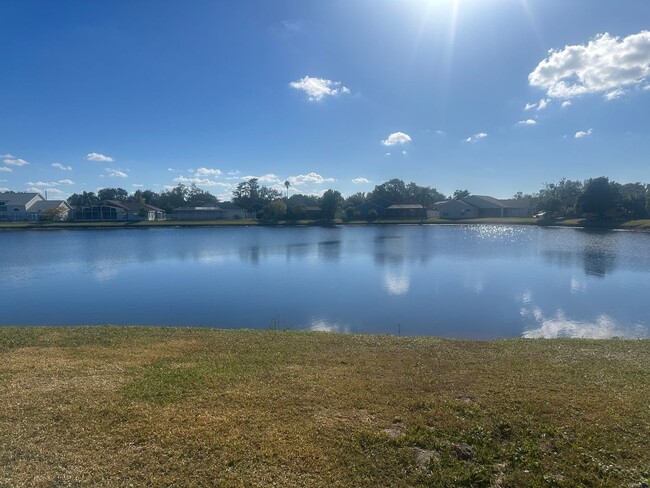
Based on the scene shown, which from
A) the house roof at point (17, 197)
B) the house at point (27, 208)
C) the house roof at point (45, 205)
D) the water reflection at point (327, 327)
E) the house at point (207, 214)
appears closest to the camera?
the water reflection at point (327, 327)

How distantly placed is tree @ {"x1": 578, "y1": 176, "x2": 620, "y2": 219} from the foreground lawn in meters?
70.3

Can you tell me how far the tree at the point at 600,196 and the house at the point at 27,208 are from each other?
361 ft

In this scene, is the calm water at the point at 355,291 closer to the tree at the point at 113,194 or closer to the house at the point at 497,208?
the house at the point at 497,208

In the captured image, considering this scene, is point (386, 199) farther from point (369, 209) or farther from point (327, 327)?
point (327, 327)

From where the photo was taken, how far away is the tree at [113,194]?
442 feet

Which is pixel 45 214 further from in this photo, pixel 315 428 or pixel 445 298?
pixel 315 428

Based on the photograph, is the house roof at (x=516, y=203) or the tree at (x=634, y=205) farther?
the house roof at (x=516, y=203)

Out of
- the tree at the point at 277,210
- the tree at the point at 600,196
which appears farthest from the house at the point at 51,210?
the tree at the point at 600,196

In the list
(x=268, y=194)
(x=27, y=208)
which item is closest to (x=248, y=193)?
(x=268, y=194)

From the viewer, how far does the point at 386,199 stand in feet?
351

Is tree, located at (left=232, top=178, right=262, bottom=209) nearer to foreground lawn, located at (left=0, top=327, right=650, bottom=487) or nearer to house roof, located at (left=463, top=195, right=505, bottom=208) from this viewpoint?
house roof, located at (left=463, top=195, right=505, bottom=208)

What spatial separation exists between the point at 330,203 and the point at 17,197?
260 feet

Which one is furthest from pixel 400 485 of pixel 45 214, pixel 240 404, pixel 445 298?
pixel 45 214

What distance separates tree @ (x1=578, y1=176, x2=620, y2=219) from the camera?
66.4 metres
